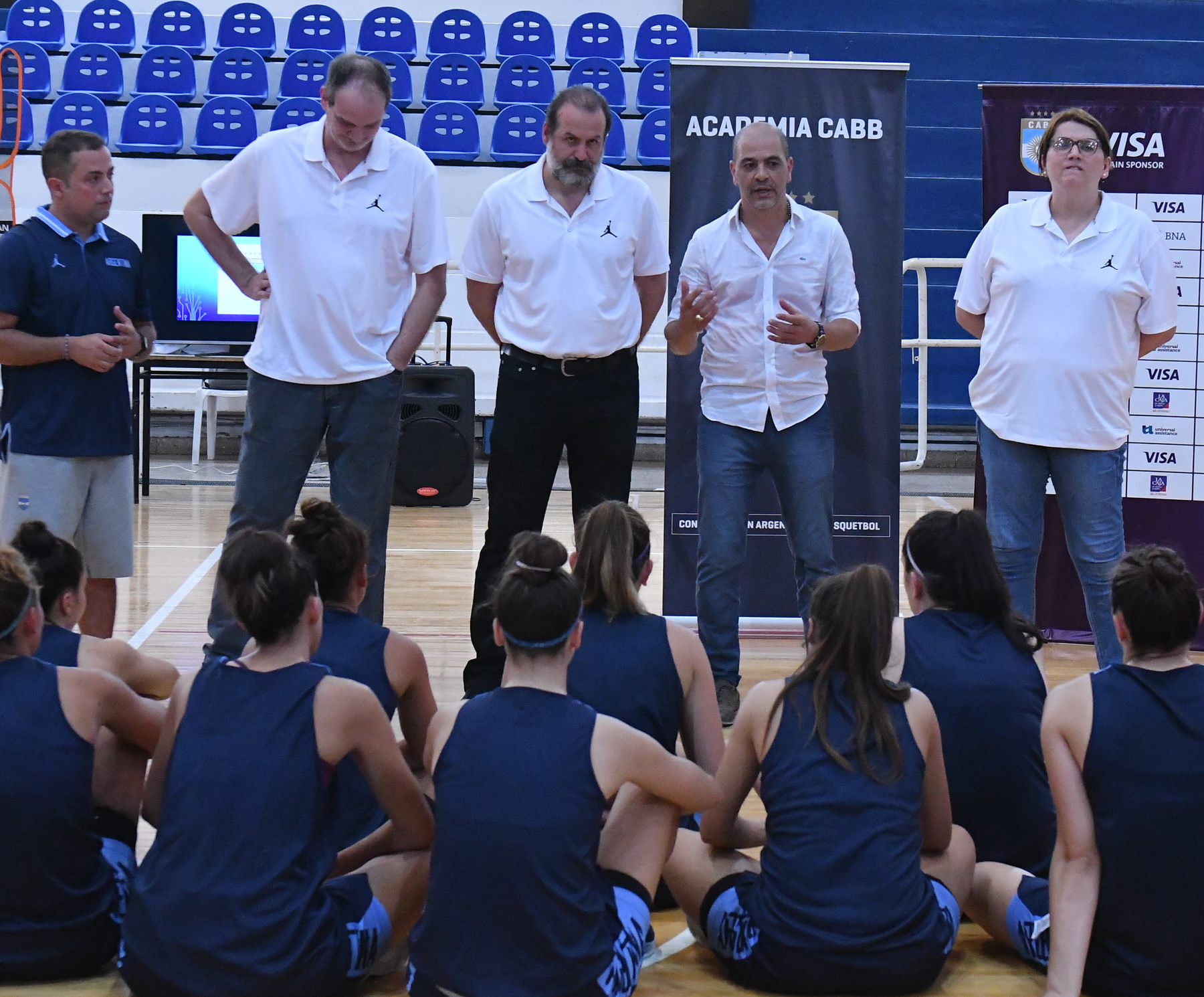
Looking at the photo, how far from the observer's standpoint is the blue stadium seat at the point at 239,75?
10594 millimetres

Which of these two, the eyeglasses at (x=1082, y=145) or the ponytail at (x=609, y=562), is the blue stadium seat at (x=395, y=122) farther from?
the ponytail at (x=609, y=562)

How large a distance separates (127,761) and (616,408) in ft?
5.64

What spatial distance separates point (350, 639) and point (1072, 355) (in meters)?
2.14

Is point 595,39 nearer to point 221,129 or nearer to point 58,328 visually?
point 221,129

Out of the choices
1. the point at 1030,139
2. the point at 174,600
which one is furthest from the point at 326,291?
the point at 1030,139

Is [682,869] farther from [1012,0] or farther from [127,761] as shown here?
[1012,0]

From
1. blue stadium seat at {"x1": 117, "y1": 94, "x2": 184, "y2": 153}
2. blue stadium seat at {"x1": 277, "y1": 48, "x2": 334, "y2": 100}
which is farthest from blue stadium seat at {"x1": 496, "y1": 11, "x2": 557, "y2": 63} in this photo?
blue stadium seat at {"x1": 117, "y1": 94, "x2": 184, "y2": 153}

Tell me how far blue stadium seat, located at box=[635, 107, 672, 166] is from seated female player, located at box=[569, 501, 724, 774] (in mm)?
8040

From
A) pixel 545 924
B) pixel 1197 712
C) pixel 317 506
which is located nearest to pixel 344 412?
pixel 317 506

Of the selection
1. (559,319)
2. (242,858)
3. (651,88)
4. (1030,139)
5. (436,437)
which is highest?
(651,88)

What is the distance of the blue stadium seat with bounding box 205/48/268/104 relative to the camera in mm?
10594

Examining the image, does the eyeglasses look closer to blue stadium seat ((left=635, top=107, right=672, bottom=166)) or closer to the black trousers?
the black trousers

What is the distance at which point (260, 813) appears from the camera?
2.04 m

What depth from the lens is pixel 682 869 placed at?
241 centimetres
